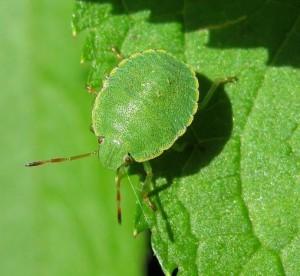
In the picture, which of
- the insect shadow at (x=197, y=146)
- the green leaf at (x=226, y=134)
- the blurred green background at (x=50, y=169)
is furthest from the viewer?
the blurred green background at (x=50, y=169)

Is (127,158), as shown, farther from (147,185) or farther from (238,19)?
(238,19)

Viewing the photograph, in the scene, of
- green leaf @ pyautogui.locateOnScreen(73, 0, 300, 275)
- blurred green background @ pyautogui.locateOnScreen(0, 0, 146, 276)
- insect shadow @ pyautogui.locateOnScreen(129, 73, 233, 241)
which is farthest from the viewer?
blurred green background @ pyautogui.locateOnScreen(0, 0, 146, 276)

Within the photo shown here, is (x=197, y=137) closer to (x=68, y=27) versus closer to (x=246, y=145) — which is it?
(x=246, y=145)

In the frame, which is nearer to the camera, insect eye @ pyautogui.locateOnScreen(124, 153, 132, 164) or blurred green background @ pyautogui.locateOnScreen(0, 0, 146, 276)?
insect eye @ pyautogui.locateOnScreen(124, 153, 132, 164)

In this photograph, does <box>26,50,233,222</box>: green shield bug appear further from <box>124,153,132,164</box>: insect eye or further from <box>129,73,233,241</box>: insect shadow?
<box>129,73,233,241</box>: insect shadow

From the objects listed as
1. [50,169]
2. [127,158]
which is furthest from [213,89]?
[50,169]

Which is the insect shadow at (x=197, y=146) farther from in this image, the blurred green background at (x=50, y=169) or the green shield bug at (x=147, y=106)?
the blurred green background at (x=50, y=169)

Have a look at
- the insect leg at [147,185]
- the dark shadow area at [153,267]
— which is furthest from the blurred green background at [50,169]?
the insect leg at [147,185]

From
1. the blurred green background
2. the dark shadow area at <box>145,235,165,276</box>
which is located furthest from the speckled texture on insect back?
the dark shadow area at <box>145,235,165,276</box>
